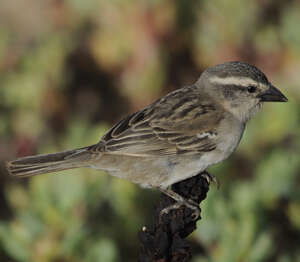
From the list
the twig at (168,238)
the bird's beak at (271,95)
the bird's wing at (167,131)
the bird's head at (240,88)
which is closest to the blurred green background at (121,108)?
the bird's wing at (167,131)

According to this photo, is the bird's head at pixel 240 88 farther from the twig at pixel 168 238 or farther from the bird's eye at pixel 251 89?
the twig at pixel 168 238

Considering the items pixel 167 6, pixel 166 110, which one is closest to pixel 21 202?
pixel 166 110

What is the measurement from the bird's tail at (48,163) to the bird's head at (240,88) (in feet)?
4.06

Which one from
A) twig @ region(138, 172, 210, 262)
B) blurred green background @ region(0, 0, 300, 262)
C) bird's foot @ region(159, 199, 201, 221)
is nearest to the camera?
twig @ region(138, 172, 210, 262)

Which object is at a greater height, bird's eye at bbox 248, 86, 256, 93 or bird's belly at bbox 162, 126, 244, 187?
bird's eye at bbox 248, 86, 256, 93

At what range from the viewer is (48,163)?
203 inches

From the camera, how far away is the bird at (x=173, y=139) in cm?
513

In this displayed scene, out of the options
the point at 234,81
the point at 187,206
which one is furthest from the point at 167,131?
the point at 187,206

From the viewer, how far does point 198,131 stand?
533 cm

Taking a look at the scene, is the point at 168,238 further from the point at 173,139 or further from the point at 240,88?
the point at 240,88

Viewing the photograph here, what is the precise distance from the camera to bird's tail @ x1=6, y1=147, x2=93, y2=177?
507 cm

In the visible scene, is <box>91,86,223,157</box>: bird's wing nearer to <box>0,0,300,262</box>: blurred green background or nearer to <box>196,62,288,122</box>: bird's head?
<box>196,62,288,122</box>: bird's head

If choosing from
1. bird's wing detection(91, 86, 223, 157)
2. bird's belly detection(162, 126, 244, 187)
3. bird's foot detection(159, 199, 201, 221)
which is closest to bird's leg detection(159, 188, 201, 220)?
bird's foot detection(159, 199, 201, 221)

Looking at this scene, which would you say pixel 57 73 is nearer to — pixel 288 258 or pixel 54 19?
pixel 54 19
